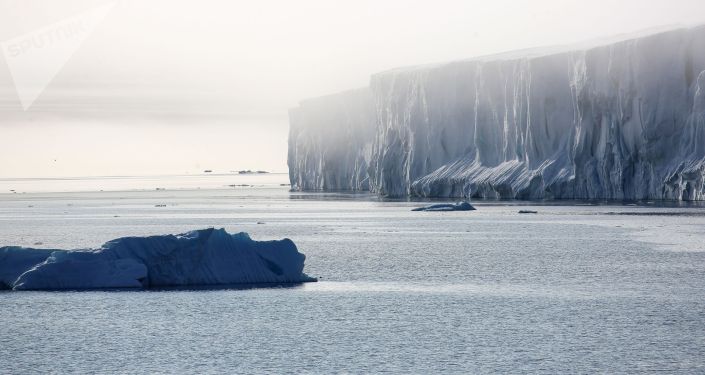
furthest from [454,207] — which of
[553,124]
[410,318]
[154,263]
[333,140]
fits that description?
[333,140]

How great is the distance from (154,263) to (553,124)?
48394 mm

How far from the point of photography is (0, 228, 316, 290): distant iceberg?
2295cm

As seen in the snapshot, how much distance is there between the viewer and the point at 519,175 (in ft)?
231


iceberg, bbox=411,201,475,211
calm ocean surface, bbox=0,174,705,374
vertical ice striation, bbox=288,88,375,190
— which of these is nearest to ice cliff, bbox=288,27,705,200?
iceberg, bbox=411,201,475,211

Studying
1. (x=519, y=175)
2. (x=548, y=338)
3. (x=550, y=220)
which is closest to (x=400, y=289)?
(x=548, y=338)

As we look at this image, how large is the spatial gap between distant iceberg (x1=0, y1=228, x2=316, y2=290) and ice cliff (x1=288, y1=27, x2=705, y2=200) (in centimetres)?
3773

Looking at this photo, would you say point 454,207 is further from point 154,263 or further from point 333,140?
point 333,140

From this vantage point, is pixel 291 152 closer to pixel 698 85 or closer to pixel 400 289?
pixel 698 85

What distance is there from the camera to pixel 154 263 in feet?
77.5

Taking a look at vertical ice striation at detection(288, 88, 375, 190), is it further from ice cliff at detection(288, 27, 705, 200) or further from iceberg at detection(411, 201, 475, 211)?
iceberg at detection(411, 201, 475, 211)

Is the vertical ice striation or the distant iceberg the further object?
the vertical ice striation

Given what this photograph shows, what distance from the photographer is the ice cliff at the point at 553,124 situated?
59.5 metres

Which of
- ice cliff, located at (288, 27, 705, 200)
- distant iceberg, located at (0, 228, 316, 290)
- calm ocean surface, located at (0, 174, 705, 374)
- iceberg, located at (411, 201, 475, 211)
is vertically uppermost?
ice cliff, located at (288, 27, 705, 200)

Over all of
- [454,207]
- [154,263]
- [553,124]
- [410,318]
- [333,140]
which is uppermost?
[333,140]
